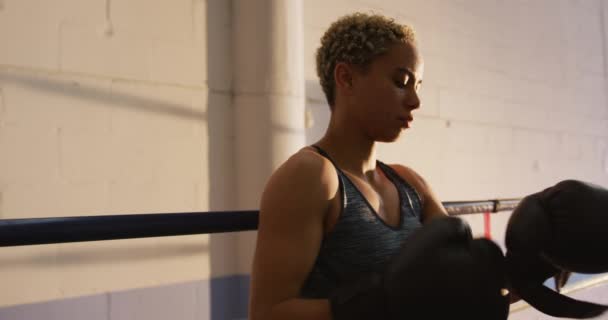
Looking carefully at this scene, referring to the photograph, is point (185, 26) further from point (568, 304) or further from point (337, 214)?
point (568, 304)

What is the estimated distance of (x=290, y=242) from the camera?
81 centimetres

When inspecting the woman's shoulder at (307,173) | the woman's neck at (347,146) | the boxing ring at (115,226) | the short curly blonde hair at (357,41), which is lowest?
the boxing ring at (115,226)

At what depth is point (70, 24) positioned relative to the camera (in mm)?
1462

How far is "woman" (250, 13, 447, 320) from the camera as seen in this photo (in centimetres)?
82

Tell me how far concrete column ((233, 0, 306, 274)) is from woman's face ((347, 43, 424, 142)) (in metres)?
0.80

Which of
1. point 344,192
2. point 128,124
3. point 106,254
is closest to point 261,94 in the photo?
point 128,124

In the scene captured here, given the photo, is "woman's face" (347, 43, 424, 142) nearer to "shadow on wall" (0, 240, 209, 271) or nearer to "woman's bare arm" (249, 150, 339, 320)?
"woman's bare arm" (249, 150, 339, 320)

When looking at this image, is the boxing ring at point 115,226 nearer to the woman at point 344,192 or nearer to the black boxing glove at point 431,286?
the woman at point 344,192

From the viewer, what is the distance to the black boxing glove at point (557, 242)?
2.96ft

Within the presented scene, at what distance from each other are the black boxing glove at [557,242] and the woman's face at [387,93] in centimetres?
25

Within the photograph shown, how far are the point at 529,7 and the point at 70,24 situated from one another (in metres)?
2.58

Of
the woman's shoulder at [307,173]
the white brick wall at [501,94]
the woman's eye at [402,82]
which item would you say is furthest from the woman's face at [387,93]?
the white brick wall at [501,94]

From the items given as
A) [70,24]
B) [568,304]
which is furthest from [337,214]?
[70,24]

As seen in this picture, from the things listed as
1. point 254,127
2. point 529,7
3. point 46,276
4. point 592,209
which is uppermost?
point 529,7
